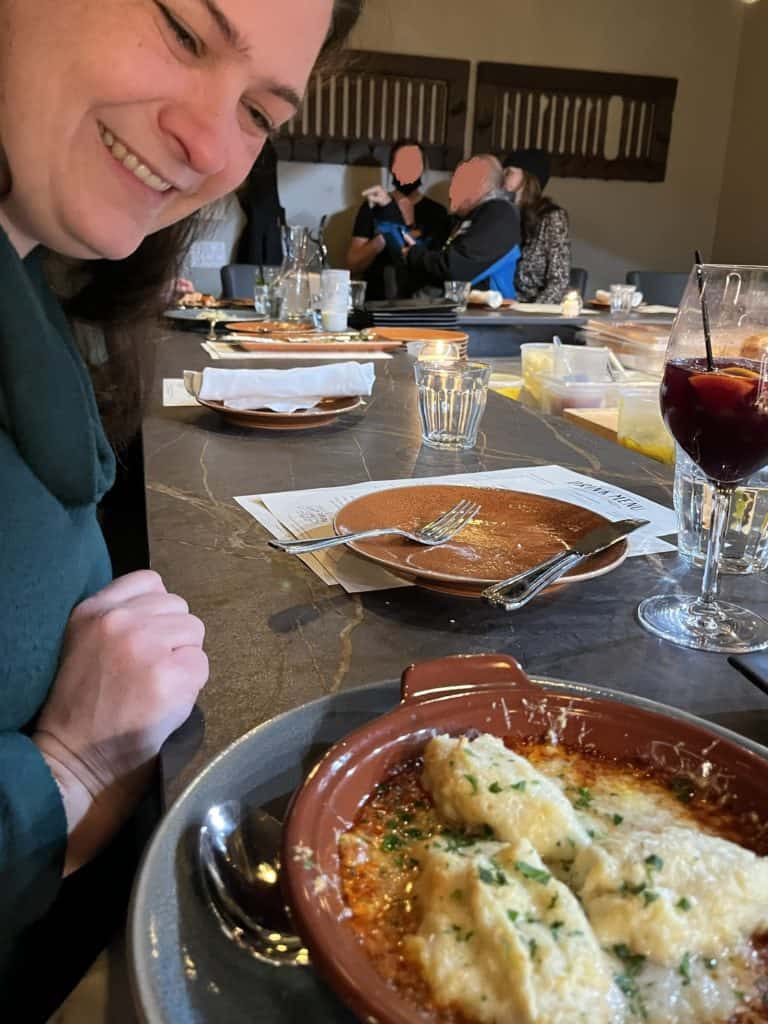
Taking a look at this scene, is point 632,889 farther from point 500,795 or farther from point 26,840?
point 26,840

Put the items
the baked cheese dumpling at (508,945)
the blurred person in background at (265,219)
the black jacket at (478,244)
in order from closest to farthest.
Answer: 1. the baked cheese dumpling at (508,945)
2. the black jacket at (478,244)
3. the blurred person in background at (265,219)

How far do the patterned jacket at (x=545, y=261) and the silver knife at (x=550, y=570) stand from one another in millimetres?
4822

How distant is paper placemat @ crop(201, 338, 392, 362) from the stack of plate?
0.45m

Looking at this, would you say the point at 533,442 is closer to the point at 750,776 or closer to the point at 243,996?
the point at 750,776

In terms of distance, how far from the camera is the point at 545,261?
5.50 m

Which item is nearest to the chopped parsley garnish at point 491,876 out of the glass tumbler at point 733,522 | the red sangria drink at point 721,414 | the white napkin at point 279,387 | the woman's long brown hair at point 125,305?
the red sangria drink at point 721,414

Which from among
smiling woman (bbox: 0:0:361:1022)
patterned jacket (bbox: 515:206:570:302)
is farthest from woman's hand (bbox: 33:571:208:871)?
patterned jacket (bbox: 515:206:570:302)

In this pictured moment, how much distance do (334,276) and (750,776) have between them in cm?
242

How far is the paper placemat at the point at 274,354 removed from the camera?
212 cm

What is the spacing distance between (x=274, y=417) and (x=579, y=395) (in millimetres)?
764

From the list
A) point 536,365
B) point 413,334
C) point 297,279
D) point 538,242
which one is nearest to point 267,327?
point 297,279

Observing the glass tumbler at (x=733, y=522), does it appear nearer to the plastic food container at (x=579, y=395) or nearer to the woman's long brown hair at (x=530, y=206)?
the plastic food container at (x=579, y=395)

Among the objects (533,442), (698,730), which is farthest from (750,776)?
(533,442)

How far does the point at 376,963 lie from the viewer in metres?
0.34
